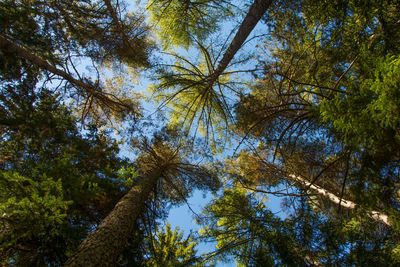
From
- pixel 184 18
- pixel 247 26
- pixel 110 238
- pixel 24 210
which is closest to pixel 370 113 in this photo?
pixel 110 238

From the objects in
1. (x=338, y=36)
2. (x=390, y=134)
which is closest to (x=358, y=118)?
(x=390, y=134)

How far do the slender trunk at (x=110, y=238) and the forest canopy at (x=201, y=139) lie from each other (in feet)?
0.08

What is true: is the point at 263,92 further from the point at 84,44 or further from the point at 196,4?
the point at 84,44

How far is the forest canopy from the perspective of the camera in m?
2.67

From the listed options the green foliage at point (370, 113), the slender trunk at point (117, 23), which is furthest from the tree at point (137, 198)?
the green foliage at point (370, 113)

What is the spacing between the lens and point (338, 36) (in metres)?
3.71

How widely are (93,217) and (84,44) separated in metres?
4.77

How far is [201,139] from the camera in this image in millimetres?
7348

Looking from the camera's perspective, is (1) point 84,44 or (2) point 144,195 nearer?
(2) point 144,195

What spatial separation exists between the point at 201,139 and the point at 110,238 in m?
4.64

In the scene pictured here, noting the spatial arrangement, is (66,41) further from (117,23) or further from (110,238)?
(110,238)

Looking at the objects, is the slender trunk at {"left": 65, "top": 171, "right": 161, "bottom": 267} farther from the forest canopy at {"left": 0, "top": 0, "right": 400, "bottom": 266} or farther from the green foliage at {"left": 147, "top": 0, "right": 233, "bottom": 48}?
the green foliage at {"left": 147, "top": 0, "right": 233, "bottom": 48}

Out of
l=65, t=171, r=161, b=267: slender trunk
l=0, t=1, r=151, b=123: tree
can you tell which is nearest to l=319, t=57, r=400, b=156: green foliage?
l=65, t=171, r=161, b=267: slender trunk

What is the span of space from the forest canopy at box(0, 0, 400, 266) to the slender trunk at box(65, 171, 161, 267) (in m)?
0.03
